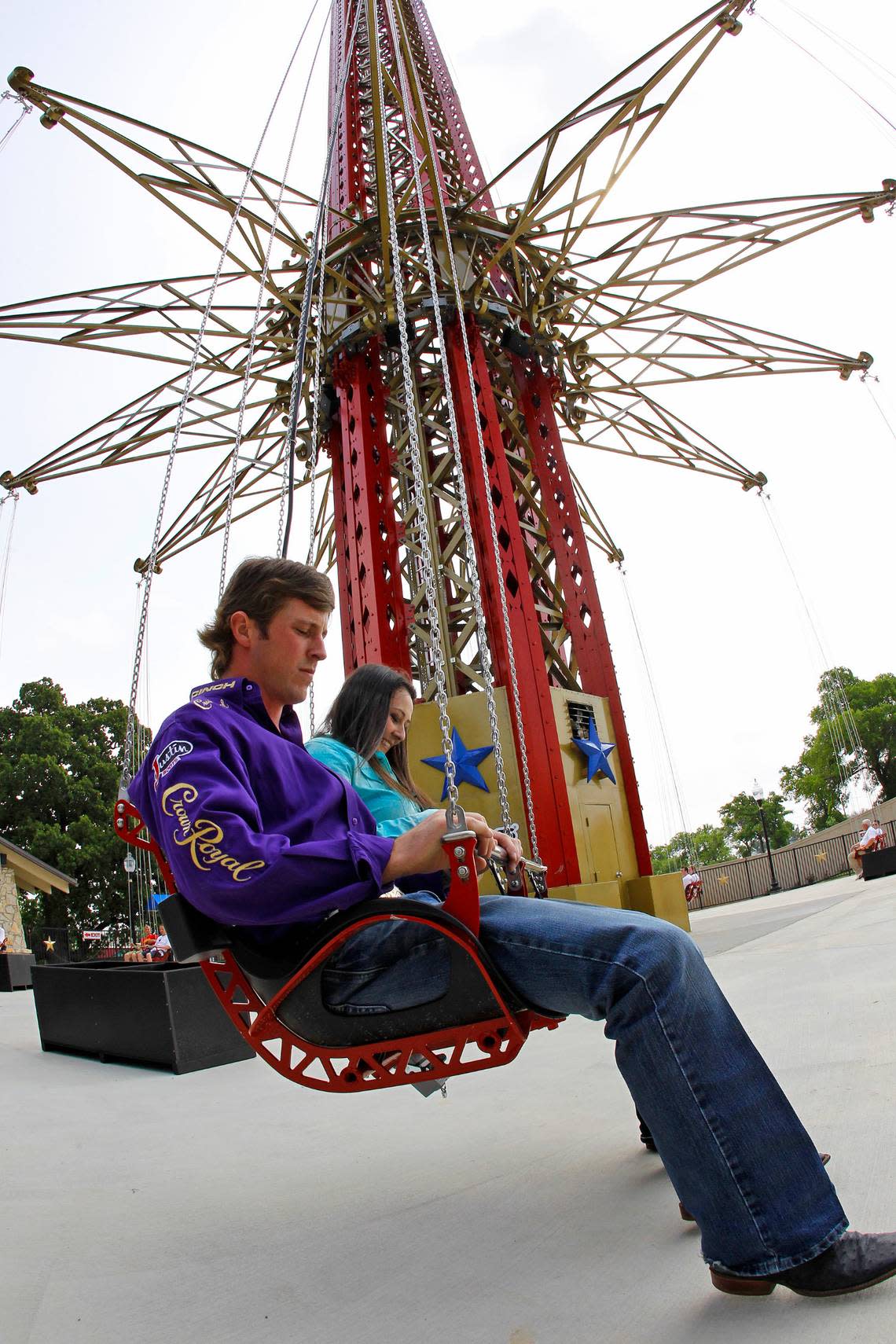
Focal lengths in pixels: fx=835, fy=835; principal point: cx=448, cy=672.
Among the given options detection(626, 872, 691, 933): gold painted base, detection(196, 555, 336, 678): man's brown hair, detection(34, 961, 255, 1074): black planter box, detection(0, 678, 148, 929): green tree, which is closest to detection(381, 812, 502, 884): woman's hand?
detection(196, 555, 336, 678): man's brown hair

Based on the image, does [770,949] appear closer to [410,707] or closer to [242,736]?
[410,707]

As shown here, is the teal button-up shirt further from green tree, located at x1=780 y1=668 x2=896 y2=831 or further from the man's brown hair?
green tree, located at x1=780 y1=668 x2=896 y2=831

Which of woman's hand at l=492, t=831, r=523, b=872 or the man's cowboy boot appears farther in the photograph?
woman's hand at l=492, t=831, r=523, b=872

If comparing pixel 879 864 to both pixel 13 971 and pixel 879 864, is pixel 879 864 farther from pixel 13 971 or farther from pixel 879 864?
pixel 13 971

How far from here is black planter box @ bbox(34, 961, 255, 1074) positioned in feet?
13.8

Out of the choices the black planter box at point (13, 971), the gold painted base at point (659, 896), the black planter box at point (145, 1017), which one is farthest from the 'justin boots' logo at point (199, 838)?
the black planter box at point (13, 971)

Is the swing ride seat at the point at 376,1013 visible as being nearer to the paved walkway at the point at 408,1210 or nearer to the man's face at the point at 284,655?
the paved walkway at the point at 408,1210

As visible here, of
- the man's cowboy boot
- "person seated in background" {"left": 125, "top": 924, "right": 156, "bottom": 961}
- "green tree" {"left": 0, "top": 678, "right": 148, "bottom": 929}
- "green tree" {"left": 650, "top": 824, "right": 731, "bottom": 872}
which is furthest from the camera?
"green tree" {"left": 650, "top": 824, "right": 731, "bottom": 872}

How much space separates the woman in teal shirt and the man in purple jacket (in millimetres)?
536

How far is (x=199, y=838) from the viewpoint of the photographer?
1585mm

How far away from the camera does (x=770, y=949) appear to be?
651cm

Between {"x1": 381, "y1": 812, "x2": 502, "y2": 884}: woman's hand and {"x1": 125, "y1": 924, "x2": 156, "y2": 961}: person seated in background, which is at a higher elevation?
{"x1": 381, "y1": 812, "x2": 502, "y2": 884}: woman's hand

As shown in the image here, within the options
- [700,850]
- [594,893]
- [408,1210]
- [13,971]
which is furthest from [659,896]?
[700,850]

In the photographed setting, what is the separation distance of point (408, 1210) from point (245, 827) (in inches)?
44.7
